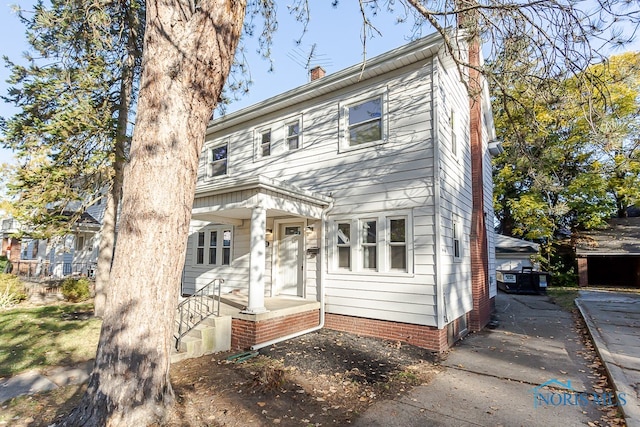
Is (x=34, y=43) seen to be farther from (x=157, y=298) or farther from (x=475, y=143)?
(x=475, y=143)

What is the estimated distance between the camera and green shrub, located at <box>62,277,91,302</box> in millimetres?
11438

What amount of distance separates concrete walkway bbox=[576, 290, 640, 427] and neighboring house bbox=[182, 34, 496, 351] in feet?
8.77

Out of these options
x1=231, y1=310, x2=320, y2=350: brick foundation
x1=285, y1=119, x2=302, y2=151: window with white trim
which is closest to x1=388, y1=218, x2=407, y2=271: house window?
x1=231, y1=310, x2=320, y2=350: brick foundation

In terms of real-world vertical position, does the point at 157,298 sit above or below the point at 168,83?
below

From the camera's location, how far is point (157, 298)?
3555 mm

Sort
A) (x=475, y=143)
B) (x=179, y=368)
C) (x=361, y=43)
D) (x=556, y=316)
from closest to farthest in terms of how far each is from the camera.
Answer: (x=179, y=368), (x=361, y=43), (x=475, y=143), (x=556, y=316)

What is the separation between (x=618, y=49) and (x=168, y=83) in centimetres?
617

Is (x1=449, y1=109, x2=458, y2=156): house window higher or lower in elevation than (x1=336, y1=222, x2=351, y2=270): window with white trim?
higher

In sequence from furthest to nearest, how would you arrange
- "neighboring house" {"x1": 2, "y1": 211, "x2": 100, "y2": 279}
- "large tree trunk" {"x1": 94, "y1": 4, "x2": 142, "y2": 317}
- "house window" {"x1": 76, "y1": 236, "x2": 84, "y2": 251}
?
"house window" {"x1": 76, "y1": 236, "x2": 84, "y2": 251} < "neighboring house" {"x1": 2, "y1": 211, "x2": 100, "y2": 279} < "large tree trunk" {"x1": 94, "y1": 4, "x2": 142, "y2": 317}

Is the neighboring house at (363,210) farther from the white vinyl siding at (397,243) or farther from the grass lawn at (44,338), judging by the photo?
the grass lawn at (44,338)

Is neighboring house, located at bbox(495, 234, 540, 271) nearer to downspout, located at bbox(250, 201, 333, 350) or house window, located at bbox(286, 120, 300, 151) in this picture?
downspout, located at bbox(250, 201, 333, 350)

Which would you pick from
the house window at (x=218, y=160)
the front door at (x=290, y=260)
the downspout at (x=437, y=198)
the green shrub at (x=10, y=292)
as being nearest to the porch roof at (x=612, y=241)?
the downspout at (x=437, y=198)

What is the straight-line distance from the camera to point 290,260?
29.8 feet

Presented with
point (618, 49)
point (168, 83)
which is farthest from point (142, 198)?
point (618, 49)
